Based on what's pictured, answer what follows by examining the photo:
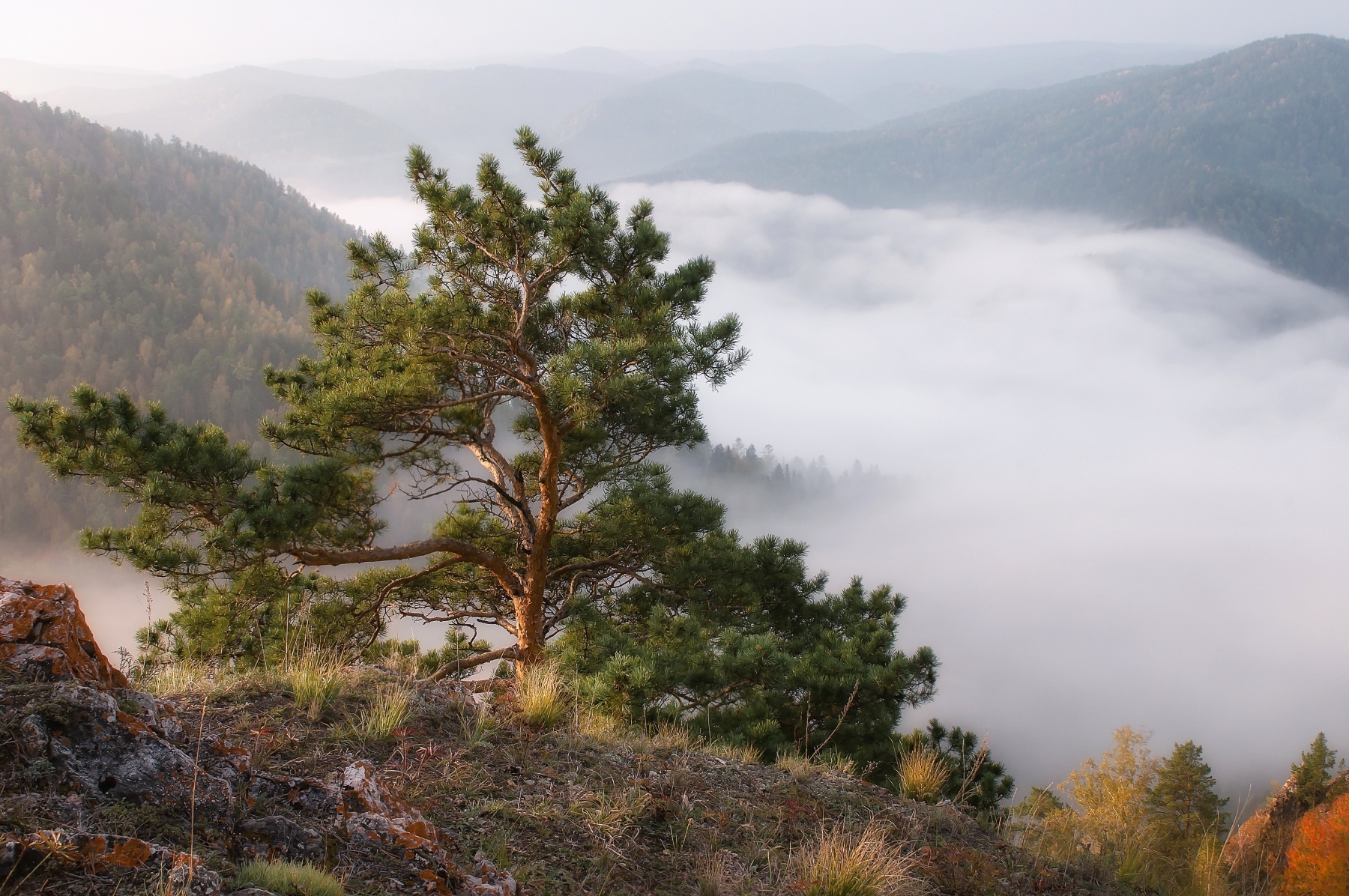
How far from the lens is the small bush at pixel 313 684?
14.5 feet

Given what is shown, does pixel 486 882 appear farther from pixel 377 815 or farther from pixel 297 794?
pixel 297 794

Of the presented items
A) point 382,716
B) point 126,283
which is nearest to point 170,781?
point 382,716

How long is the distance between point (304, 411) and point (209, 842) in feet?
26.9

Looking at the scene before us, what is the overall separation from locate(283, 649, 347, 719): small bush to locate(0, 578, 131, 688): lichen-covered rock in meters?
1.01

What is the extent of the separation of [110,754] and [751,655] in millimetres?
6701

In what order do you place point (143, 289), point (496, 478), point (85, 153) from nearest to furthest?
point (496, 478) < point (143, 289) < point (85, 153)

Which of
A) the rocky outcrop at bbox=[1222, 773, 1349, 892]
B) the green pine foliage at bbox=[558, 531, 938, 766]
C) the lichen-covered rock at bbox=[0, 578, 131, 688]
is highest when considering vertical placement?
the lichen-covered rock at bbox=[0, 578, 131, 688]

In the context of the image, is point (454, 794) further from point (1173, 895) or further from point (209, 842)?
point (1173, 895)

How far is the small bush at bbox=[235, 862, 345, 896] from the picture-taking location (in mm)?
2486

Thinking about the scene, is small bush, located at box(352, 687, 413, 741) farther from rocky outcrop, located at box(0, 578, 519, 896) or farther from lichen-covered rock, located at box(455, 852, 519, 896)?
lichen-covered rock, located at box(455, 852, 519, 896)

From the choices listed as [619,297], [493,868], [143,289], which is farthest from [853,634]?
[143,289]

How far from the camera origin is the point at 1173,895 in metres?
6.22

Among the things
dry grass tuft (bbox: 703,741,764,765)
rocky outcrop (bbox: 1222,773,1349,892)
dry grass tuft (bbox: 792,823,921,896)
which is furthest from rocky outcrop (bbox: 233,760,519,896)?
rocky outcrop (bbox: 1222,773,1349,892)

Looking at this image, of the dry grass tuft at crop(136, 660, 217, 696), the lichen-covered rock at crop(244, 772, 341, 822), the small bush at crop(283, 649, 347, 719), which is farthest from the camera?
the dry grass tuft at crop(136, 660, 217, 696)
